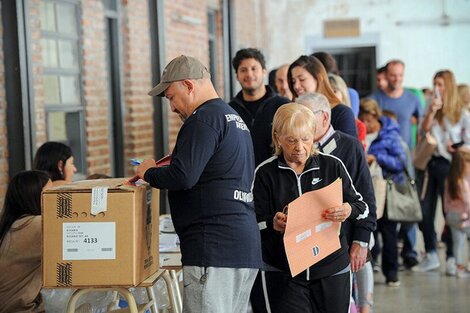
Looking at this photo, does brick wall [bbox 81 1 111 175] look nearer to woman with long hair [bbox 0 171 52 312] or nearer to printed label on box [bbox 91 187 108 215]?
woman with long hair [bbox 0 171 52 312]

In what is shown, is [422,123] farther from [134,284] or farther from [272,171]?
[134,284]

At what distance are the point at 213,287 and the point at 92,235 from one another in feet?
1.66

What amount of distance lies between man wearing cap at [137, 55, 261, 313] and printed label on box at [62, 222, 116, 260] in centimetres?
26

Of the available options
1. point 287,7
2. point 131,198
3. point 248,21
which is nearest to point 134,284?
point 131,198

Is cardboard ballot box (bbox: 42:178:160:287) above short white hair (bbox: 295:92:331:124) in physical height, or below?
below

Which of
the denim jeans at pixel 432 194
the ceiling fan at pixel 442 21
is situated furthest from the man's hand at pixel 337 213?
the ceiling fan at pixel 442 21

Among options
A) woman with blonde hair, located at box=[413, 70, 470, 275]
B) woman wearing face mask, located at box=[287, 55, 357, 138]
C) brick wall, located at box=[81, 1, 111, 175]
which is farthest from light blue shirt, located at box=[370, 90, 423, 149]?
woman wearing face mask, located at box=[287, 55, 357, 138]

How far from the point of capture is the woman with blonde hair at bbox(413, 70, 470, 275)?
300 inches

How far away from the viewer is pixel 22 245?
4.25 m

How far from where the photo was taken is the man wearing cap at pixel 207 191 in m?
3.55

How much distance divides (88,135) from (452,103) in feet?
9.63

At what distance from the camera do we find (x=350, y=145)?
446 centimetres

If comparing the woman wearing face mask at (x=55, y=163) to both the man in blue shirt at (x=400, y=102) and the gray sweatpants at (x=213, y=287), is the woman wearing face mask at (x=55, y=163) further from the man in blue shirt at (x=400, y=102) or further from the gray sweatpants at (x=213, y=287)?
the man in blue shirt at (x=400, y=102)

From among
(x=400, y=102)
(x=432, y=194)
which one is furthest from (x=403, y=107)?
(x=432, y=194)
